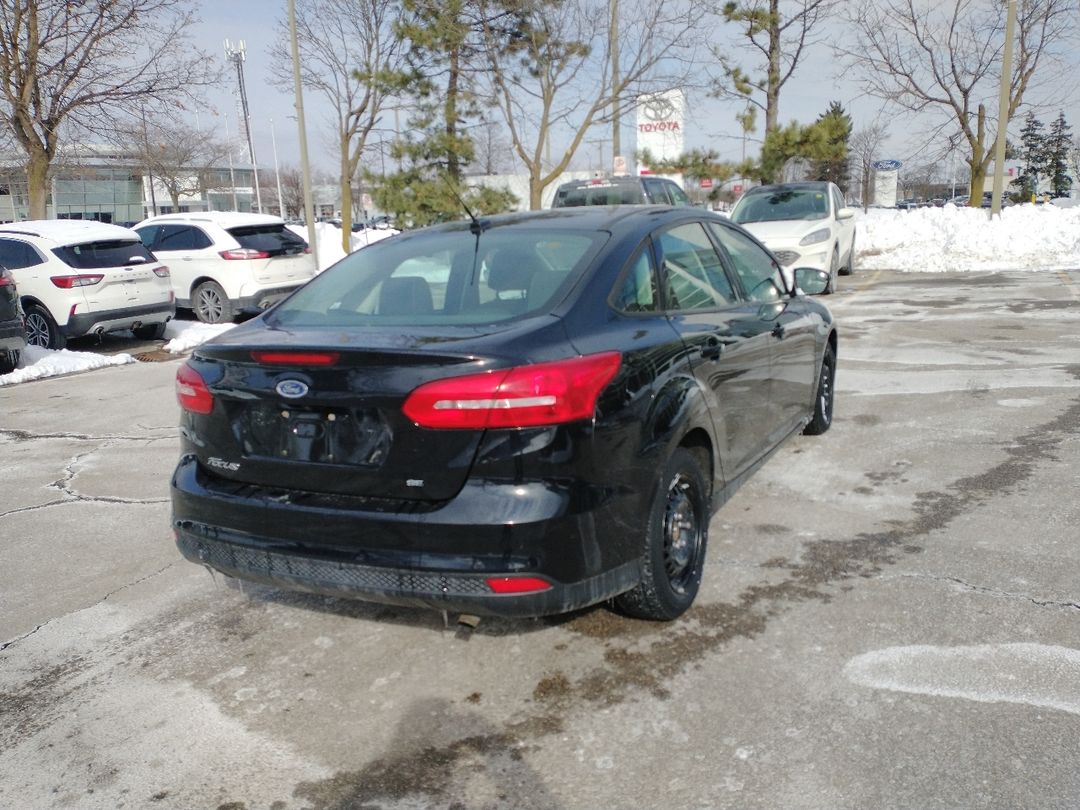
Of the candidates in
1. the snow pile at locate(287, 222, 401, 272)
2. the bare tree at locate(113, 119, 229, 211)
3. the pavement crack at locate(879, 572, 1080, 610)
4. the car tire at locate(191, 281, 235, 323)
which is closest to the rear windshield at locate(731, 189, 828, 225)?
the car tire at locate(191, 281, 235, 323)

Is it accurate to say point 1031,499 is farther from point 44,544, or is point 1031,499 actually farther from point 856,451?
point 44,544

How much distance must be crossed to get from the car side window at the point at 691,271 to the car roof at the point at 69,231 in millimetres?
9551

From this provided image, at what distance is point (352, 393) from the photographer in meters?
2.87

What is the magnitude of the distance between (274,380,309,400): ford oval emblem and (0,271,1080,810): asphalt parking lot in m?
1.04

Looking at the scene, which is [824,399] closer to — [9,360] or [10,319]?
Result: [10,319]

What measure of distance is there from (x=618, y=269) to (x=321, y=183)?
86364 mm

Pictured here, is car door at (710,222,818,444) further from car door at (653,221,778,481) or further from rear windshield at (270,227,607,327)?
rear windshield at (270,227,607,327)

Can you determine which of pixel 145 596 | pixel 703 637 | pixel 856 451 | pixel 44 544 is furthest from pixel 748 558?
pixel 44 544

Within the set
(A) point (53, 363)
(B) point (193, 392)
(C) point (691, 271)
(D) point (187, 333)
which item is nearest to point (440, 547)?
(B) point (193, 392)

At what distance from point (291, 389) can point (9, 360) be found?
8.83m

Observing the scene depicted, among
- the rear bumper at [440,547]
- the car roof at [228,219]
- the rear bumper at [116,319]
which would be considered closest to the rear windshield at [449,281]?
the rear bumper at [440,547]

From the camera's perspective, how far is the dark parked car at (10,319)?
9359 millimetres

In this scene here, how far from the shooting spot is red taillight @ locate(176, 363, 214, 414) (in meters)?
3.27

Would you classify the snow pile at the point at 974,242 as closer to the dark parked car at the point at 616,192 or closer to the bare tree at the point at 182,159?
the dark parked car at the point at 616,192
